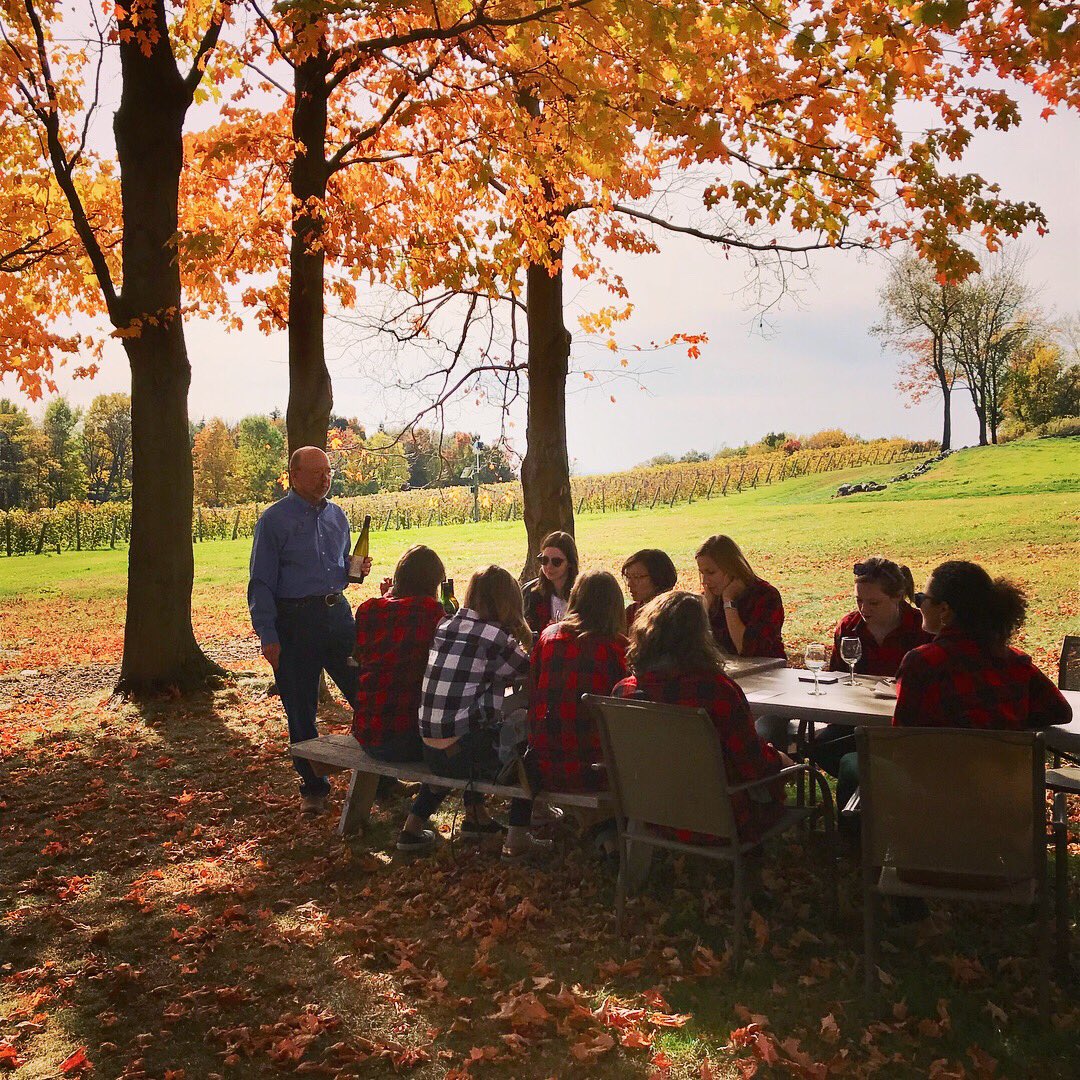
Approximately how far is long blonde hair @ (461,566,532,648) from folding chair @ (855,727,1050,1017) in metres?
1.85

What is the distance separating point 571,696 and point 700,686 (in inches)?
28.4

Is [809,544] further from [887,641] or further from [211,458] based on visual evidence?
[211,458]

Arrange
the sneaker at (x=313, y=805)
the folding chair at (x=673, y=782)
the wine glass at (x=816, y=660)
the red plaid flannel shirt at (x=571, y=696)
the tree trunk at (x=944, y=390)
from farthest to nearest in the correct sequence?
the tree trunk at (x=944, y=390) → the sneaker at (x=313, y=805) → the wine glass at (x=816, y=660) → the red plaid flannel shirt at (x=571, y=696) → the folding chair at (x=673, y=782)

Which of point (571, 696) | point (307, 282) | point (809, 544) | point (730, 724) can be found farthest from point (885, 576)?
point (809, 544)

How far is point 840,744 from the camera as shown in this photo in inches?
196

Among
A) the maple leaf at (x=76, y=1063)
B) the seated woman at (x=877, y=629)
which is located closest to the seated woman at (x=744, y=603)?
the seated woman at (x=877, y=629)

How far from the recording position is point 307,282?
843 cm

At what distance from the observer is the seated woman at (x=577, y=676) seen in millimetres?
4258

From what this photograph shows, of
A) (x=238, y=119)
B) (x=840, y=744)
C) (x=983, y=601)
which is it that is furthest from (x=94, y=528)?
(x=983, y=601)

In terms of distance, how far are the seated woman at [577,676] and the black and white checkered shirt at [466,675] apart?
283mm

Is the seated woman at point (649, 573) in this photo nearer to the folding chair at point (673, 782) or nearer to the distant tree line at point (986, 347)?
the folding chair at point (673, 782)

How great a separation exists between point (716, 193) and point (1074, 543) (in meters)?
6.32

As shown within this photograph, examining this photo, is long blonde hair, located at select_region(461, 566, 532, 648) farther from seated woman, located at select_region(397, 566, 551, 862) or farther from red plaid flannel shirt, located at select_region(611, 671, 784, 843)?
red plaid flannel shirt, located at select_region(611, 671, 784, 843)

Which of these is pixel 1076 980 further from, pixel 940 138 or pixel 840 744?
pixel 940 138
